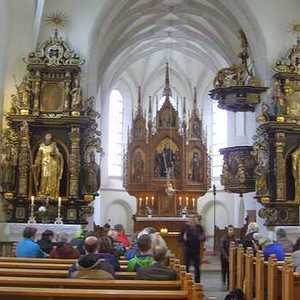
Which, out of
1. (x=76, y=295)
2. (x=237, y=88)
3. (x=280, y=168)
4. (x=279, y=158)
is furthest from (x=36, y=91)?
(x=76, y=295)

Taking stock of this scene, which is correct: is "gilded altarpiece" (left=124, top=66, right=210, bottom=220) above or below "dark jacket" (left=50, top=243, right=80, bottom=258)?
above

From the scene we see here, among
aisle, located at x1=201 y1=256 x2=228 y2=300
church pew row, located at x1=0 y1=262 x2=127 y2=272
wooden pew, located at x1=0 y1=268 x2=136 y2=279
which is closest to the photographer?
wooden pew, located at x1=0 y1=268 x2=136 y2=279

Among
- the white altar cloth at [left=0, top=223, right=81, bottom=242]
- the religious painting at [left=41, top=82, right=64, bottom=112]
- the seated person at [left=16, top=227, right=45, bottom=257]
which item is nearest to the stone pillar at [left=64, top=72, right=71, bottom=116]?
the religious painting at [left=41, top=82, right=64, bottom=112]

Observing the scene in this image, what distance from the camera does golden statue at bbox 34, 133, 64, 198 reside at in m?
16.8

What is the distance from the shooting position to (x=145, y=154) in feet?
97.2

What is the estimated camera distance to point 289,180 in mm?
18016

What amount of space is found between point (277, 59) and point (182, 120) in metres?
12.0

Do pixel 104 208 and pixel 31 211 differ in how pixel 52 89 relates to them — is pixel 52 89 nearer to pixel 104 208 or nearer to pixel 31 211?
pixel 31 211

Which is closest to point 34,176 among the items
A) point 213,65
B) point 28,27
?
point 28,27

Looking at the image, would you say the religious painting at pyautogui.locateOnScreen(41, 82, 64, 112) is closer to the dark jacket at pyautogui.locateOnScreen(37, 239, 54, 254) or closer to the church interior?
the church interior

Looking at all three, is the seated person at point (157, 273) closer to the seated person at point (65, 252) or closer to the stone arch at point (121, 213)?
the seated person at point (65, 252)

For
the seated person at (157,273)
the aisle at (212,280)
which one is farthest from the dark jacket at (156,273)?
the aisle at (212,280)

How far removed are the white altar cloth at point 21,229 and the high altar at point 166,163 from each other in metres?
12.7

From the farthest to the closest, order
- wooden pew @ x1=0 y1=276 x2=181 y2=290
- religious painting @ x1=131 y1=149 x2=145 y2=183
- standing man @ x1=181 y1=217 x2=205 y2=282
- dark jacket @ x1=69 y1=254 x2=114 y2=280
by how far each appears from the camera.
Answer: religious painting @ x1=131 y1=149 x2=145 y2=183
standing man @ x1=181 y1=217 x2=205 y2=282
dark jacket @ x1=69 y1=254 x2=114 y2=280
wooden pew @ x1=0 y1=276 x2=181 y2=290
